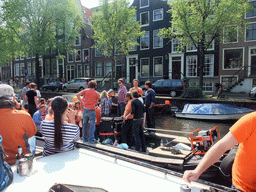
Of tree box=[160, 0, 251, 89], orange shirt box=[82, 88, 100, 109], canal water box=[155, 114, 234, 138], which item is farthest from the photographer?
tree box=[160, 0, 251, 89]

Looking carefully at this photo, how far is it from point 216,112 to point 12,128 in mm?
10354

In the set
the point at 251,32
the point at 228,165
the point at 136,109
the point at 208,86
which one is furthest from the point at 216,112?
the point at 251,32

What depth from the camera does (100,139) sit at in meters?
6.16

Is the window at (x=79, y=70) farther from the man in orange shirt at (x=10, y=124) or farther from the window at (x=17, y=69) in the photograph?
the man in orange shirt at (x=10, y=124)

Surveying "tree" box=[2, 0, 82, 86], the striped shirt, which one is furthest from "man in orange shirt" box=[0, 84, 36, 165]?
"tree" box=[2, 0, 82, 86]

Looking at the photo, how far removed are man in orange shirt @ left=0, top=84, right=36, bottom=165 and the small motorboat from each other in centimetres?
1005

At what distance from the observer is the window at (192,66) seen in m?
21.4

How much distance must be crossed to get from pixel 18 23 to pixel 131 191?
22107 millimetres

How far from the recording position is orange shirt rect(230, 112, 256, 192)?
1528mm

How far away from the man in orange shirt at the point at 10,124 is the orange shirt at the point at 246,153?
7.63ft

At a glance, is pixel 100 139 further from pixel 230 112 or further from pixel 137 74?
pixel 137 74

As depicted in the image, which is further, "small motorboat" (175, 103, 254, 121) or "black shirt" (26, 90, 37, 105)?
"small motorboat" (175, 103, 254, 121)

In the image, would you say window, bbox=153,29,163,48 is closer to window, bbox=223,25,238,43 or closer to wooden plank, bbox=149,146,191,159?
window, bbox=223,25,238,43

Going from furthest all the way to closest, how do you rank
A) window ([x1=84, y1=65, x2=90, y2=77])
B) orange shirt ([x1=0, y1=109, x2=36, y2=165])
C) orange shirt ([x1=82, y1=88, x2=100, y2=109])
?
window ([x1=84, y1=65, x2=90, y2=77]) → orange shirt ([x1=82, y1=88, x2=100, y2=109]) → orange shirt ([x1=0, y1=109, x2=36, y2=165])
